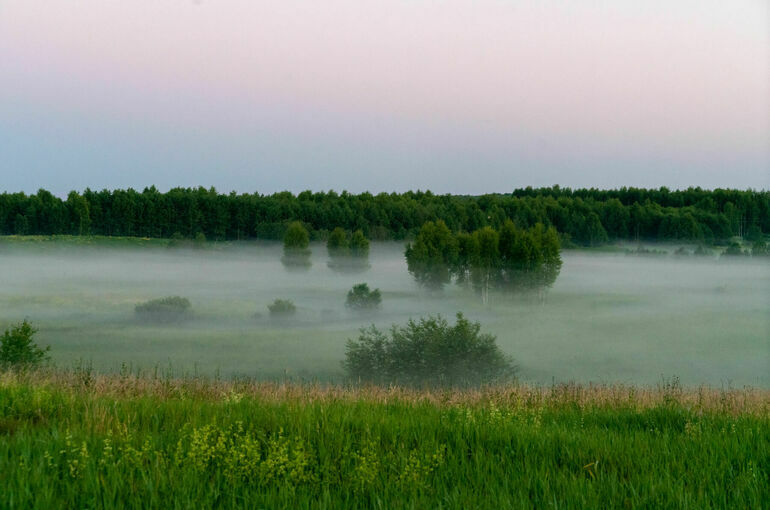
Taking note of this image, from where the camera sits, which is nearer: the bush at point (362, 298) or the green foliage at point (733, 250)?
the bush at point (362, 298)

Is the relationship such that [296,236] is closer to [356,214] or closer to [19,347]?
[356,214]

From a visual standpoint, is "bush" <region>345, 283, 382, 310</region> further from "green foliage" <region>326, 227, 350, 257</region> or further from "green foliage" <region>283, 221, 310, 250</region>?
"green foliage" <region>283, 221, 310, 250</region>

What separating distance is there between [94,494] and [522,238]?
109m

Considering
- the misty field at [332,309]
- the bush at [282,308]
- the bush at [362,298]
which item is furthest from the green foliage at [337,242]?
the bush at [282,308]

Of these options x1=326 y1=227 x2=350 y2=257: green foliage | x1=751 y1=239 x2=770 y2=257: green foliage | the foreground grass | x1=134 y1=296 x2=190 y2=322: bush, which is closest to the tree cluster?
x1=326 y1=227 x2=350 y2=257: green foliage

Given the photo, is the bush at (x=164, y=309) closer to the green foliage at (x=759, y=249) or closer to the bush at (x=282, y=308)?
the bush at (x=282, y=308)

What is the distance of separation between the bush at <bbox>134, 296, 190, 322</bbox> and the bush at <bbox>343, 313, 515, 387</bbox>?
59349 millimetres

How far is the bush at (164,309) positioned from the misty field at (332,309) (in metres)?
1.82

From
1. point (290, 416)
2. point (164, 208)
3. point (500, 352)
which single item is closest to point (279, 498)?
point (290, 416)

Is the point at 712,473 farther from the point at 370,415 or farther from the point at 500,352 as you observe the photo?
the point at 500,352

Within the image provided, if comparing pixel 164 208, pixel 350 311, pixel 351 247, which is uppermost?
pixel 164 208

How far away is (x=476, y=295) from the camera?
121125mm

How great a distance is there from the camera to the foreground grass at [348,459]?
19.3ft

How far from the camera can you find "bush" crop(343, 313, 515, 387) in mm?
72000
